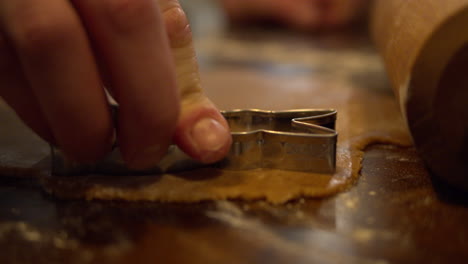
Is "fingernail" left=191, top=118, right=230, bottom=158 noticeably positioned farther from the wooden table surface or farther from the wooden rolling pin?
the wooden rolling pin

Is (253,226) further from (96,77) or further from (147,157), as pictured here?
(96,77)

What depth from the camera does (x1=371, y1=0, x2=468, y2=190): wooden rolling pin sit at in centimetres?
68

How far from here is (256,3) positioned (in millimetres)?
2951

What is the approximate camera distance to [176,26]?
80 centimetres

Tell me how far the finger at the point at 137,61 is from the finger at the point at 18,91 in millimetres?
126

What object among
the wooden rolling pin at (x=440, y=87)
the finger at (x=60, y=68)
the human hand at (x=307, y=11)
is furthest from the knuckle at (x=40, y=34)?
the human hand at (x=307, y=11)

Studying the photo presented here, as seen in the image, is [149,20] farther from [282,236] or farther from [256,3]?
[256,3]

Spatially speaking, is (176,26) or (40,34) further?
→ (176,26)

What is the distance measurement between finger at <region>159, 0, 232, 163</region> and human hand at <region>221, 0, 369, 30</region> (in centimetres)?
204

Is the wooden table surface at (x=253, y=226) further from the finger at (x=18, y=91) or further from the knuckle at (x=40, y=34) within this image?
the knuckle at (x=40, y=34)

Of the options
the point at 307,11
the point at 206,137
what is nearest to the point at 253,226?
the point at 206,137

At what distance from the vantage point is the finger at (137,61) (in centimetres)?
66

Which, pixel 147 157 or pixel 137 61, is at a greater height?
pixel 137 61

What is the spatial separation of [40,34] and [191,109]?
10.5 inches
